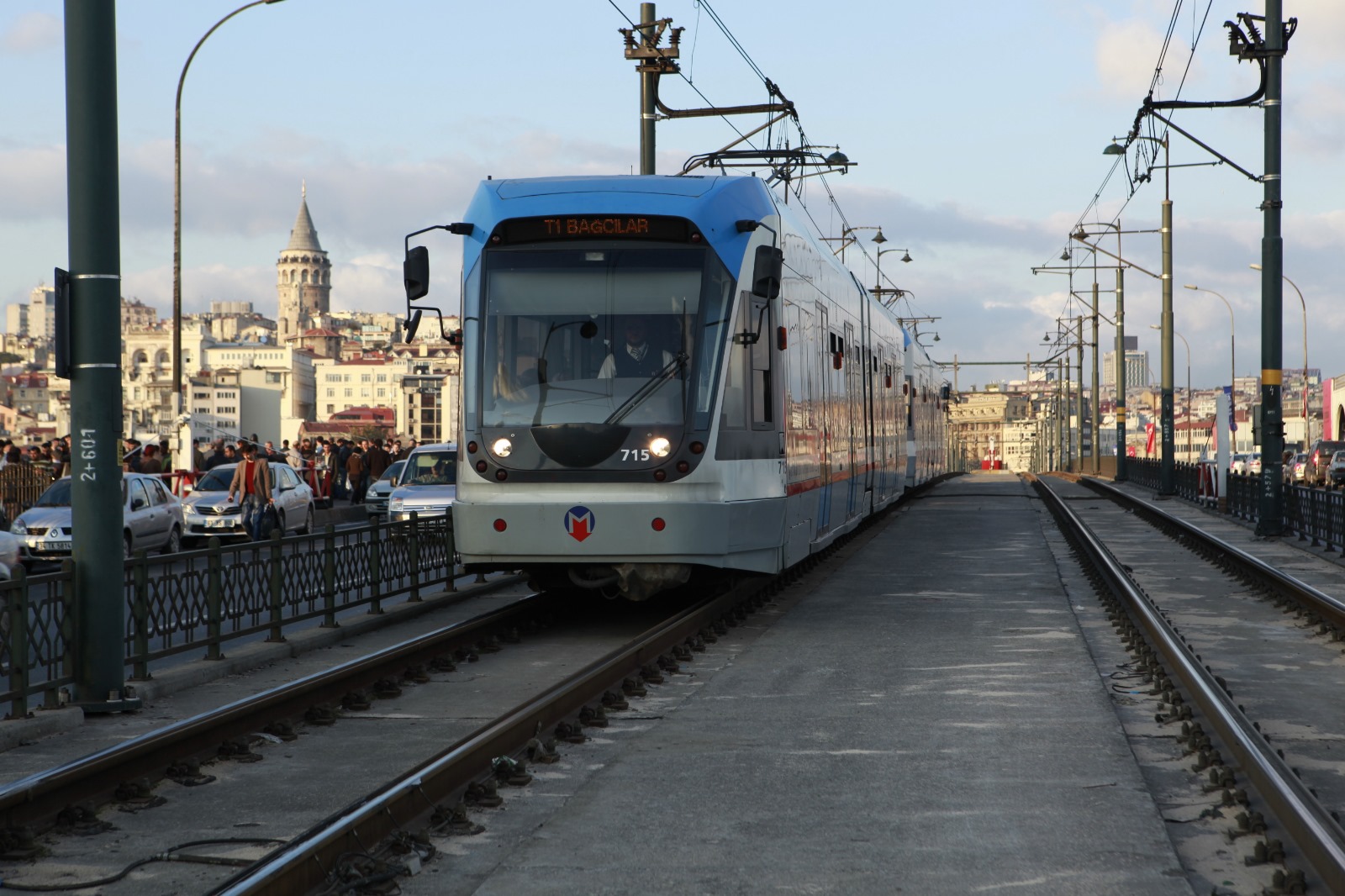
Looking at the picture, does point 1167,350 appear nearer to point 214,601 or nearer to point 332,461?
point 332,461

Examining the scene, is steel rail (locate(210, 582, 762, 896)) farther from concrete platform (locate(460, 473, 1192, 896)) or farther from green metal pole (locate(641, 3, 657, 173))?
green metal pole (locate(641, 3, 657, 173))

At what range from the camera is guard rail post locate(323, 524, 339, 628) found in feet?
44.6

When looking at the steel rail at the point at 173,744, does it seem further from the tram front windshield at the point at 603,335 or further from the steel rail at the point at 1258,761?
the steel rail at the point at 1258,761

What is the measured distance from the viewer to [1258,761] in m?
7.10

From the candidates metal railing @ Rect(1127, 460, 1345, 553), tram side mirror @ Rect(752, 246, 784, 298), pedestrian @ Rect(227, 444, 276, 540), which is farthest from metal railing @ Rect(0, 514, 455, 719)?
metal railing @ Rect(1127, 460, 1345, 553)

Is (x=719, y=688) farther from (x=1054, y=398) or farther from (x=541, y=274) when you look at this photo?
(x=1054, y=398)

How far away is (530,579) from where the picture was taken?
14109 mm

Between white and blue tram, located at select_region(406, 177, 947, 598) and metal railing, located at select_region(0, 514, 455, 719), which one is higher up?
white and blue tram, located at select_region(406, 177, 947, 598)

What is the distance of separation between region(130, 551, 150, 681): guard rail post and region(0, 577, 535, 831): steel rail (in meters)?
1.40

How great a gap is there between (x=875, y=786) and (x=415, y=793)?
2.02m

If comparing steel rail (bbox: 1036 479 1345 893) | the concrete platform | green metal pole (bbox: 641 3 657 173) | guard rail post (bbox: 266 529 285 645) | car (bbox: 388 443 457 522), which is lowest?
the concrete platform

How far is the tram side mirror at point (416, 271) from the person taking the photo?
40.4 feet

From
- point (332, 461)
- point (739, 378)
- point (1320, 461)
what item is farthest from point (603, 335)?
point (1320, 461)

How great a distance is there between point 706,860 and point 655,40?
60.9 ft
